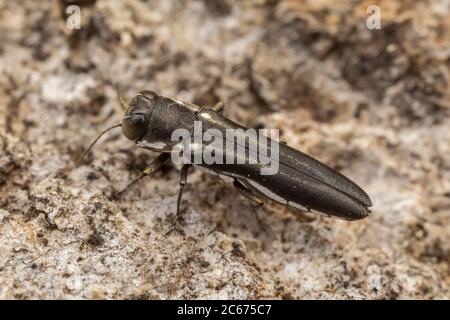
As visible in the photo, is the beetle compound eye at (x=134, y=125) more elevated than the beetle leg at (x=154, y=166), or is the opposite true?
the beetle compound eye at (x=134, y=125)

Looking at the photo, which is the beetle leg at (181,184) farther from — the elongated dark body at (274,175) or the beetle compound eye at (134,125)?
the beetle compound eye at (134,125)

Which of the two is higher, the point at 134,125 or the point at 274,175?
the point at 134,125

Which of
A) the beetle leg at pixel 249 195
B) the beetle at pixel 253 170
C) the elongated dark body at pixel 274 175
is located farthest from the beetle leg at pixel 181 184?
the beetle leg at pixel 249 195

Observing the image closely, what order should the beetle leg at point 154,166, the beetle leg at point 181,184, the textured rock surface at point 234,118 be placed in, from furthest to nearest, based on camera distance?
1. the beetle leg at point 154,166
2. the beetle leg at point 181,184
3. the textured rock surface at point 234,118

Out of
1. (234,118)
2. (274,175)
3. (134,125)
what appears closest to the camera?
(274,175)

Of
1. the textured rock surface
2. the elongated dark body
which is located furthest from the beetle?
the textured rock surface

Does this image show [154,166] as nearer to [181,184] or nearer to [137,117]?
[181,184]

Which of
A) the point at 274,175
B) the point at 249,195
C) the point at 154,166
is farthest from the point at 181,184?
the point at 274,175

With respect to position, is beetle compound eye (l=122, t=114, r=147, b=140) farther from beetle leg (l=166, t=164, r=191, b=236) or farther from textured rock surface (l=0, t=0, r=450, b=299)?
beetle leg (l=166, t=164, r=191, b=236)
